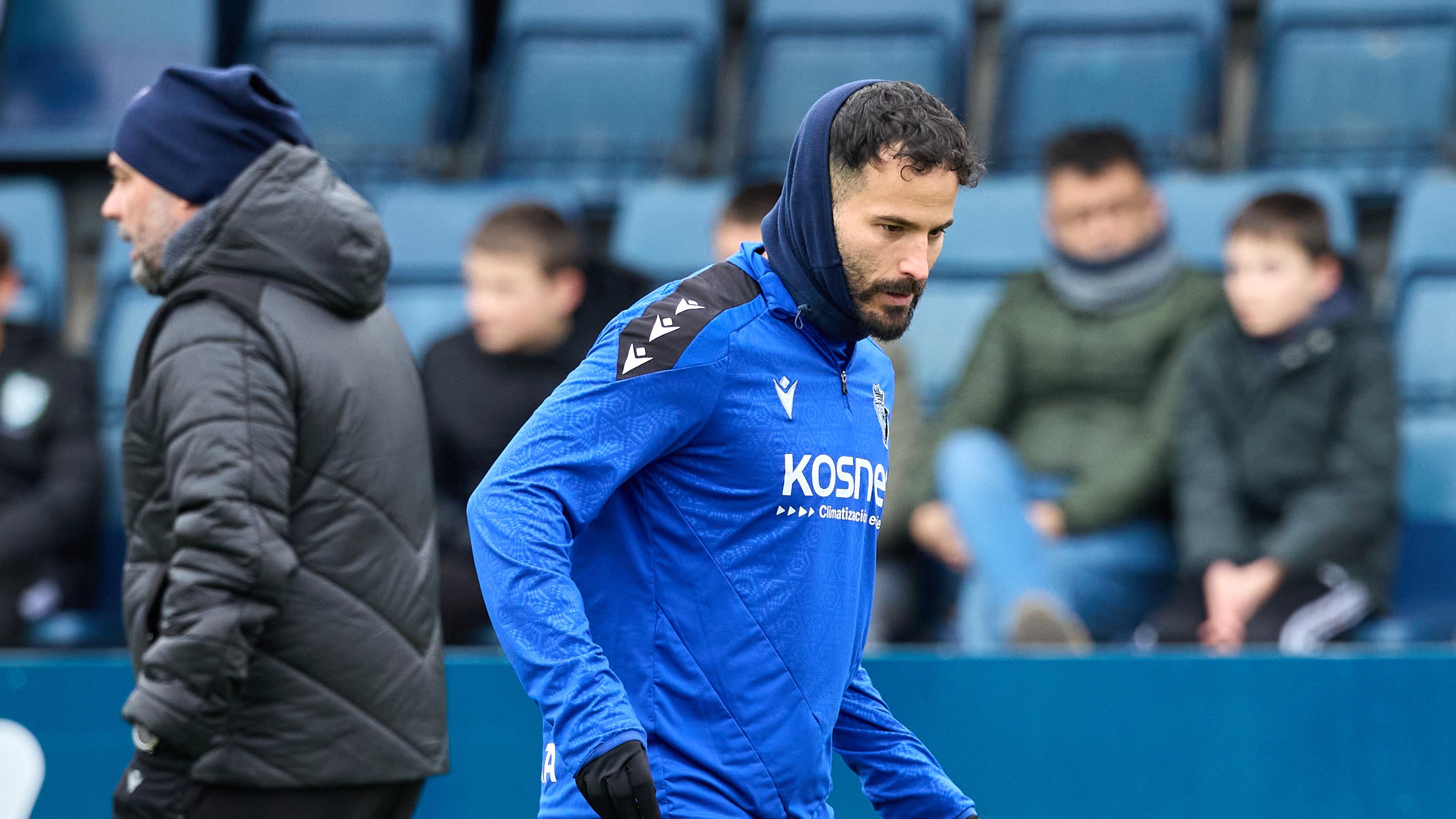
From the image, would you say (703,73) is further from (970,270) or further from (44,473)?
(44,473)

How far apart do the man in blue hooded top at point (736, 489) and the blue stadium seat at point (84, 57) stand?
5.79 m

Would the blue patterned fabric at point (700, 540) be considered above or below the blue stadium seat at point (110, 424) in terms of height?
above

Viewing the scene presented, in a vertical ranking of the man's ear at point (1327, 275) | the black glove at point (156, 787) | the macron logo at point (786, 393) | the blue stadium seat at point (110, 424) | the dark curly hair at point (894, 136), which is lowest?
the blue stadium seat at point (110, 424)

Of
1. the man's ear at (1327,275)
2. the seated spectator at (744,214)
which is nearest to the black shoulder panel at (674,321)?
the seated spectator at (744,214)

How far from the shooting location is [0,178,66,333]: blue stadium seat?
6.26 meters

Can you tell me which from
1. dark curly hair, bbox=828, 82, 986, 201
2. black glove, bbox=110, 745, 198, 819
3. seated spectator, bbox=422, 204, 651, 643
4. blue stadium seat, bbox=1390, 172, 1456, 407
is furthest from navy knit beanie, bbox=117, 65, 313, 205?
blue stadium seat, bbox=1390, 172, 1456, 407

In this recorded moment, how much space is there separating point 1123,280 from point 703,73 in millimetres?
2549

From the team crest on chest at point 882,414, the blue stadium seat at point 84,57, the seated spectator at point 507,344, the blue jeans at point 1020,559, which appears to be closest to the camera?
the team crest on chest at point 882,414

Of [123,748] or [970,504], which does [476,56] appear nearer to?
[970,504]

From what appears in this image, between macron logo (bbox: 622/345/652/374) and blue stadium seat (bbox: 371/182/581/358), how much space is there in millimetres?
4055

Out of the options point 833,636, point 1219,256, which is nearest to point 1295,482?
point 1219,256

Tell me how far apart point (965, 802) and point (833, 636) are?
40cm

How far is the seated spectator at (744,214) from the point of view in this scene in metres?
4.87

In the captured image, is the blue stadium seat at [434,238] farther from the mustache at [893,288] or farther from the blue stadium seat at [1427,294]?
the mustache at [893,288]
